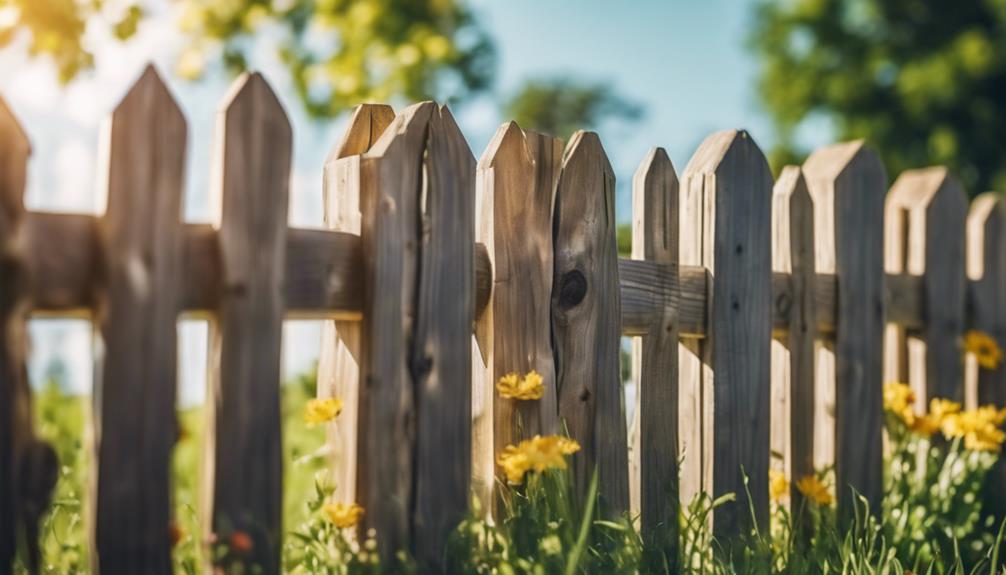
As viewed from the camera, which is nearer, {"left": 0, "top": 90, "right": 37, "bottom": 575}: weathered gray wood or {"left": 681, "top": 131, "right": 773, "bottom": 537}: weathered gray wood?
{"left": 0, "top": 90, "right": 37, "bottom": 575}: weathered gray wood

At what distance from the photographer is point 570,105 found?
36.2m

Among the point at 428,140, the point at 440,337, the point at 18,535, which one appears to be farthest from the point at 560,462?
the point at 18,535

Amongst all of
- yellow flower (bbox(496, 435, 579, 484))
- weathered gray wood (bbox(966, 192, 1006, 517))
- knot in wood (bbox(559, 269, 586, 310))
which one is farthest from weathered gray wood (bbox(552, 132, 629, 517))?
weathered gray wood (bbox(966, 192, 1006, 517))

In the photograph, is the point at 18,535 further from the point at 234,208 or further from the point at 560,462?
the point at 560,462

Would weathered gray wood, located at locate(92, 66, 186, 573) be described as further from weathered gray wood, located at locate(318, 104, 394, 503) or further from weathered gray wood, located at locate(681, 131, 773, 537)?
weathered gray wood, located at locate(681, 131, 773, 537)

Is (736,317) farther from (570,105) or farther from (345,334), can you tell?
(570,105)

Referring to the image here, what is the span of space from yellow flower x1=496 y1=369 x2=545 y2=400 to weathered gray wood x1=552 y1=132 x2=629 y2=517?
0.17 metres

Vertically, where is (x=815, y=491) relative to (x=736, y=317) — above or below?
below

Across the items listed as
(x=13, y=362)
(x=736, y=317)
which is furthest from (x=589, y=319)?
(x=13, y=362)

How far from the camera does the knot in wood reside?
2.30 metres

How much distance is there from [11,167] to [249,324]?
1.52 ft

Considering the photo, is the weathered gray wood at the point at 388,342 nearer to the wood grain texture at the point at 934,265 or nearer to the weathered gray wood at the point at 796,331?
the weathered gray wood at the point at 796,331

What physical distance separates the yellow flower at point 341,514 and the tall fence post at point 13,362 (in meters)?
0.52

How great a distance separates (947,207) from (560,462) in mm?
2229
